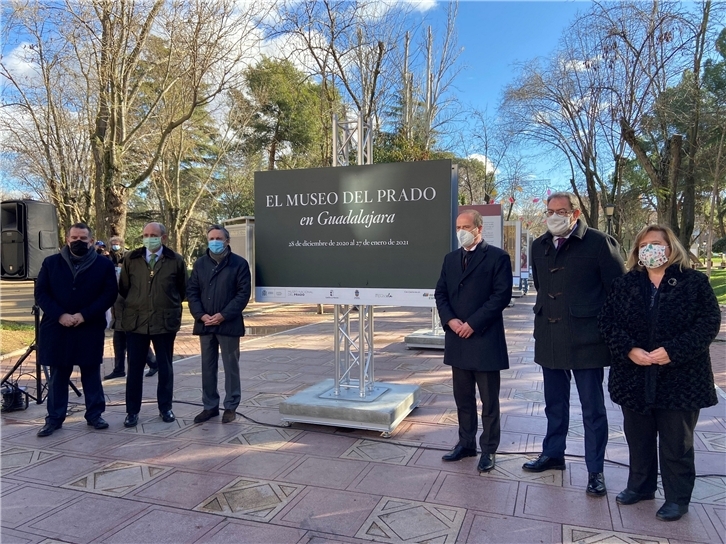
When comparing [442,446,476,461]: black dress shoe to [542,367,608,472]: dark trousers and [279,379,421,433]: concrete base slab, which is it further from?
[279,379,421,433]: concrete base slab

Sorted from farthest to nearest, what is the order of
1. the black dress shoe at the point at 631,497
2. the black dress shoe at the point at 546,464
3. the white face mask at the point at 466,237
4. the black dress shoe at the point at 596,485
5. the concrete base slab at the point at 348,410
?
the concrete base slab at the point at 348,410 → the white face mask at the point at 466,237 → the black dress shoe at the point at 546,464 → the black dress shoe at the point at 596,485 → the black dress shoe at the point at 631,497

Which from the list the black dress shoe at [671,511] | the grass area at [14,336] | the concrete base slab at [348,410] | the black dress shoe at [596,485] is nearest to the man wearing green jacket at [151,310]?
the concrete base slab at [348,410]

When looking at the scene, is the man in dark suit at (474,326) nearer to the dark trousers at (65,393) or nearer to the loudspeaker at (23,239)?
the dark trousers at (65,393)

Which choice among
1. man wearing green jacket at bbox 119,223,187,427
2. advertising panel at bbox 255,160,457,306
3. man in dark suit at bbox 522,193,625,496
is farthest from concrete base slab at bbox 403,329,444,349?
man in dark suit at bbox 522,193,625,496

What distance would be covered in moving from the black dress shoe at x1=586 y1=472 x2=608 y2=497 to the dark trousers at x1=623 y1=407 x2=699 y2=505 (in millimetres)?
175

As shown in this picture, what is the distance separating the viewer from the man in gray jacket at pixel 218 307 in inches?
203

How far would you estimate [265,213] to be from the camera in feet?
17.3

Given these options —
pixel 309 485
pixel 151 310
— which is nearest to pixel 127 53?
pixel 151 310

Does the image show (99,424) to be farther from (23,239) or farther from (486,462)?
(486,462)

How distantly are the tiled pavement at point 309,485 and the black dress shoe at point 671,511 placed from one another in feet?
0.17

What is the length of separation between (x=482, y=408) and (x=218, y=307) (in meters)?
2.68

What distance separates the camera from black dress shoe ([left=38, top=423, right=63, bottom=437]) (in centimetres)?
480

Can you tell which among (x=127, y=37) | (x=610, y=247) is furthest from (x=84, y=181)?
(x=610, y=247)

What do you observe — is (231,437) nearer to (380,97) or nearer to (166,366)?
(166,366)
